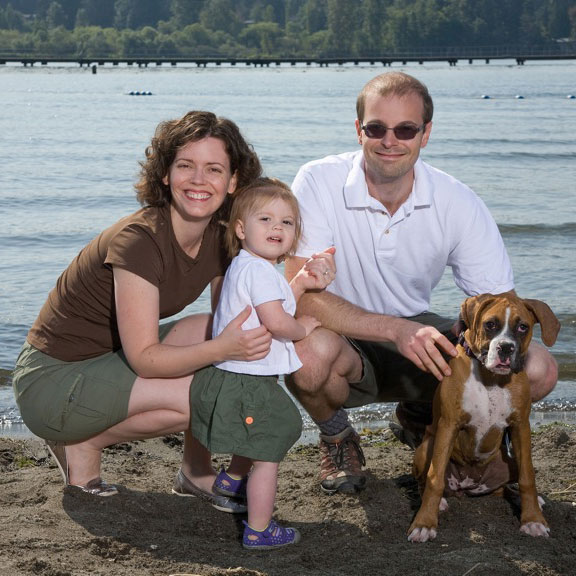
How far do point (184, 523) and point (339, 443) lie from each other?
926 millimetres

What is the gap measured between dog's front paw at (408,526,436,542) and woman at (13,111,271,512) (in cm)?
82

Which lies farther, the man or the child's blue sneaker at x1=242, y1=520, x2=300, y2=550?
the man

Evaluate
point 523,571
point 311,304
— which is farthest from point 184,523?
point 523,571

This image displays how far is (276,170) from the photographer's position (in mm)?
22156

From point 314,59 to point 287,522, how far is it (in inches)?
5578

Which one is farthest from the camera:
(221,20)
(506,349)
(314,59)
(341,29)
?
(221,20)

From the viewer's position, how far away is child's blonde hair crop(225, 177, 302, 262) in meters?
4.01

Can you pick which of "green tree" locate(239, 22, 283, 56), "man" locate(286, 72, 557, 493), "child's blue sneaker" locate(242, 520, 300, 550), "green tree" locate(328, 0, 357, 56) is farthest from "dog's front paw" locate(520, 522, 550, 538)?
"green tree" locate(328, 0, 357, 56)

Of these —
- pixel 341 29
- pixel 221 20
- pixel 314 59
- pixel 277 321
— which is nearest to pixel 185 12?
pixel 221 20

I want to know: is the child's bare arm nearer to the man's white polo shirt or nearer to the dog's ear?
the man's white polo shirt

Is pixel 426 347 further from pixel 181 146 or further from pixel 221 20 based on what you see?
pixel 221 20

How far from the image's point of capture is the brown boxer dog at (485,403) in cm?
381

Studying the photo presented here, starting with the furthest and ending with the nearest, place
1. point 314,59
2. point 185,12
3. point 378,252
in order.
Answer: point 185,12
point 314,59
point 378,252

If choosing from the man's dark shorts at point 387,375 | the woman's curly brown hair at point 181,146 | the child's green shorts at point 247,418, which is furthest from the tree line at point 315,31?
the child's green shorts at point 247,418
